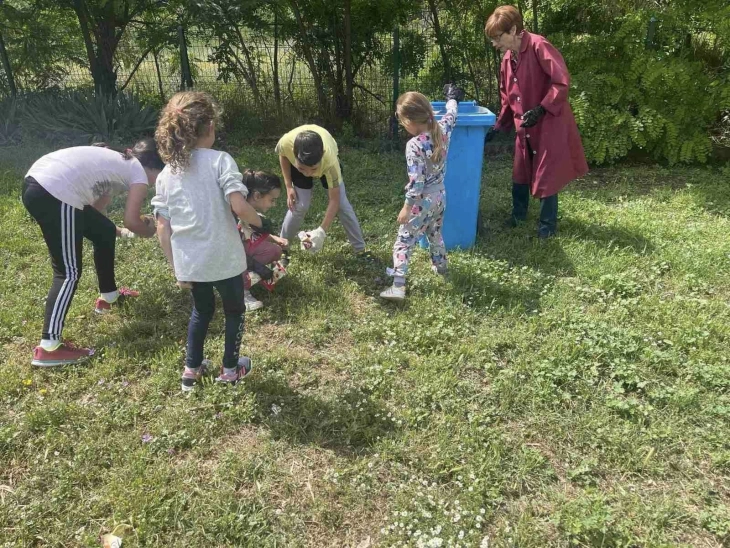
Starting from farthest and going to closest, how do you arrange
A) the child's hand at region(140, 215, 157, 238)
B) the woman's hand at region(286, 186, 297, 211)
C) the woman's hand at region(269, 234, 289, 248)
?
the woman's hand at region(286, 186, 297, 211), the woman's hand at region(269, 234, 289, 248), the child's hand at region(140, 215, 157, 238)

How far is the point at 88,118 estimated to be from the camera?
6.96 m

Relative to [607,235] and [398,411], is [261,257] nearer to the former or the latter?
[398,411]

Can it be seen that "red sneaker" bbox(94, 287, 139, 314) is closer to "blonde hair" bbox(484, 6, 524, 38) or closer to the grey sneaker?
the grey sneaker

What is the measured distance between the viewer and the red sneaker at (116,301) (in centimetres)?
350

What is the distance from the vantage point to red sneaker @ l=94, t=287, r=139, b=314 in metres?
3.50

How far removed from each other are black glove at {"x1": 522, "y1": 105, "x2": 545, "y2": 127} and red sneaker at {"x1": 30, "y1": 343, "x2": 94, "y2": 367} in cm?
341

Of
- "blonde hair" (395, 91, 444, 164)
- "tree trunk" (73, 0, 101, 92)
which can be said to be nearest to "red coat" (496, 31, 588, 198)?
"blonde hair" (395, 91, 444, 164)

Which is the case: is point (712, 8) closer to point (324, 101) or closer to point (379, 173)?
point (379, 173)

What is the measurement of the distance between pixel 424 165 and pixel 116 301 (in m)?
2.19

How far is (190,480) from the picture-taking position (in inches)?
91.7

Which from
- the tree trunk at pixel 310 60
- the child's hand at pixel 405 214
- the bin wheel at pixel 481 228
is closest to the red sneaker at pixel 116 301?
the child's hand at pixel 405 214

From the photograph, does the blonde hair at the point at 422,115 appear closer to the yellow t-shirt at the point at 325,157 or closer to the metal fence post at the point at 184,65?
the yellow t-shirt at the point at 325,157

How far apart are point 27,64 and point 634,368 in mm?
8574

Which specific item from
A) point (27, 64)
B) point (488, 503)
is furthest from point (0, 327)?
point (27, 64)
